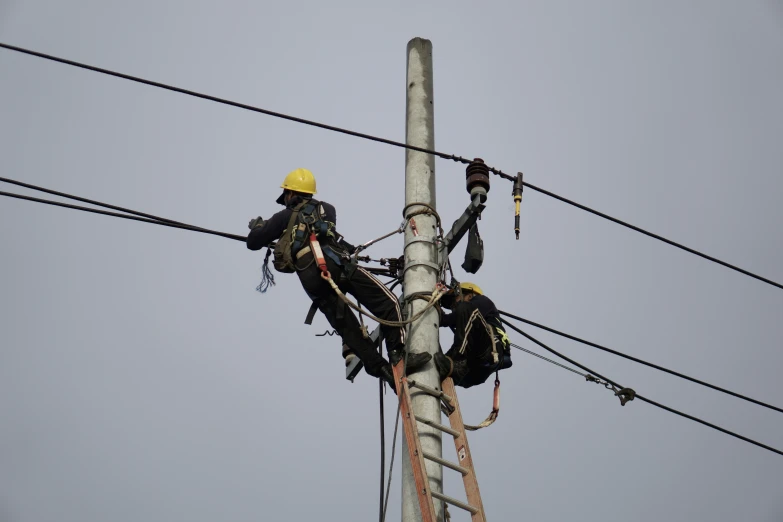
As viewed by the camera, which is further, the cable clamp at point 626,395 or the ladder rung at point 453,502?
the cable clamp at point 626,395

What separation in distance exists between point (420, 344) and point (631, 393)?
2678 mm

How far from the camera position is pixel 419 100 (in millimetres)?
7723

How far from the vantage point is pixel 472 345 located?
7.90 meters

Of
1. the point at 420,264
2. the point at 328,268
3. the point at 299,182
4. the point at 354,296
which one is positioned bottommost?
the point at 420,264

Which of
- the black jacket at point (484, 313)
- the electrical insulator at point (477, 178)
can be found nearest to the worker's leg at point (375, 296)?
the black jacket at point (484, 313)

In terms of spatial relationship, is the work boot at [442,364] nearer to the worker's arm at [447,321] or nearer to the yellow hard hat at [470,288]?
the worker's arm at [447,321]

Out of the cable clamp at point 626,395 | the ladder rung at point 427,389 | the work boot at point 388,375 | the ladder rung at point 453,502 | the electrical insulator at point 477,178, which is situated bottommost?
the ladder rung at point 453,502

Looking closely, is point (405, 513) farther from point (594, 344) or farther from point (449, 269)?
point (594, 344)

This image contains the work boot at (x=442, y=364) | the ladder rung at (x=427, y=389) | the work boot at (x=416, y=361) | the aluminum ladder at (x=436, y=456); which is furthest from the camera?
the work boot at (x=442, y=364)

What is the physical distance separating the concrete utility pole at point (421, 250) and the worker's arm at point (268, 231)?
3.70 feet

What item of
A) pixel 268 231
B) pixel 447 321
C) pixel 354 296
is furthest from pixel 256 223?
pixel 447 321

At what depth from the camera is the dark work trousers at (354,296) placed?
7340 millimetres

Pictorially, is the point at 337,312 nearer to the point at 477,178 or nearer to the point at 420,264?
the point at 420,264

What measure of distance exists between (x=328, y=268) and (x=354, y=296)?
340 mm
